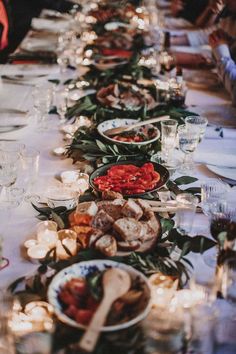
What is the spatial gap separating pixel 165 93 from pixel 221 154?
58 centimetres

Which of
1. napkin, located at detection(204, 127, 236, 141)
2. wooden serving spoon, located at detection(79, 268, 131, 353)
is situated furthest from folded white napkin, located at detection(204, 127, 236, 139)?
wooden serving spoon, located at detection(79, 268, 131, 353)

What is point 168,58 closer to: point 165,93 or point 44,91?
point 165,93

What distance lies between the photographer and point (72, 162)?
164cm

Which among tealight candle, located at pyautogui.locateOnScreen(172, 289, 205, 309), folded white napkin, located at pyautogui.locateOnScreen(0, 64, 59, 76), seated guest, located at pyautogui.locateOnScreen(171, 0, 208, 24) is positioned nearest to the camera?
tealight candle, located at pyautogui.locateOnScreen(172, 289, 205, 309)

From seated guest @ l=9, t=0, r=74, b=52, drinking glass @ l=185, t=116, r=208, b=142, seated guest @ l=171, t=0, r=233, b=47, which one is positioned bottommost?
seated guest @ l=9, t=0, r=74, b=52

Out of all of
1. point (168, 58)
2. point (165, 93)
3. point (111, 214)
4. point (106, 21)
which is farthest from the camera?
point (106, 21)

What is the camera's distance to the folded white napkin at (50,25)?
3.41 meters

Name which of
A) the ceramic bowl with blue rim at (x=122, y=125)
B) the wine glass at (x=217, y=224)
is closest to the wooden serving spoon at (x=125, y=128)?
the ceramic bowl with blue rim at (x=122, y=125)

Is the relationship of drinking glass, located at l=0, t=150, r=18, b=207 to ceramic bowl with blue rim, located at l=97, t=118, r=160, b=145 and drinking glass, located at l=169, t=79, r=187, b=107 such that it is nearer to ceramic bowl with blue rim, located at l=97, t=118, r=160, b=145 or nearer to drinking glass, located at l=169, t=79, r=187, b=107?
ceramic bowl with blue rim, located at l=97, t=118, r=160, b=145

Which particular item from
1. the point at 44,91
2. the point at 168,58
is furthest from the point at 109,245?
the point at 168,58

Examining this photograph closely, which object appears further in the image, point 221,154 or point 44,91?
point 44,91

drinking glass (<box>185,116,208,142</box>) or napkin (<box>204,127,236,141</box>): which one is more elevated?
drinking glass (<box>185,116,208,142</box>)

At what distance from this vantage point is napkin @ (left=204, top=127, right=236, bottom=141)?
186cm

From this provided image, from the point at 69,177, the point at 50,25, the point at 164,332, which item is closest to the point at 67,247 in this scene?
the point at 164,332
